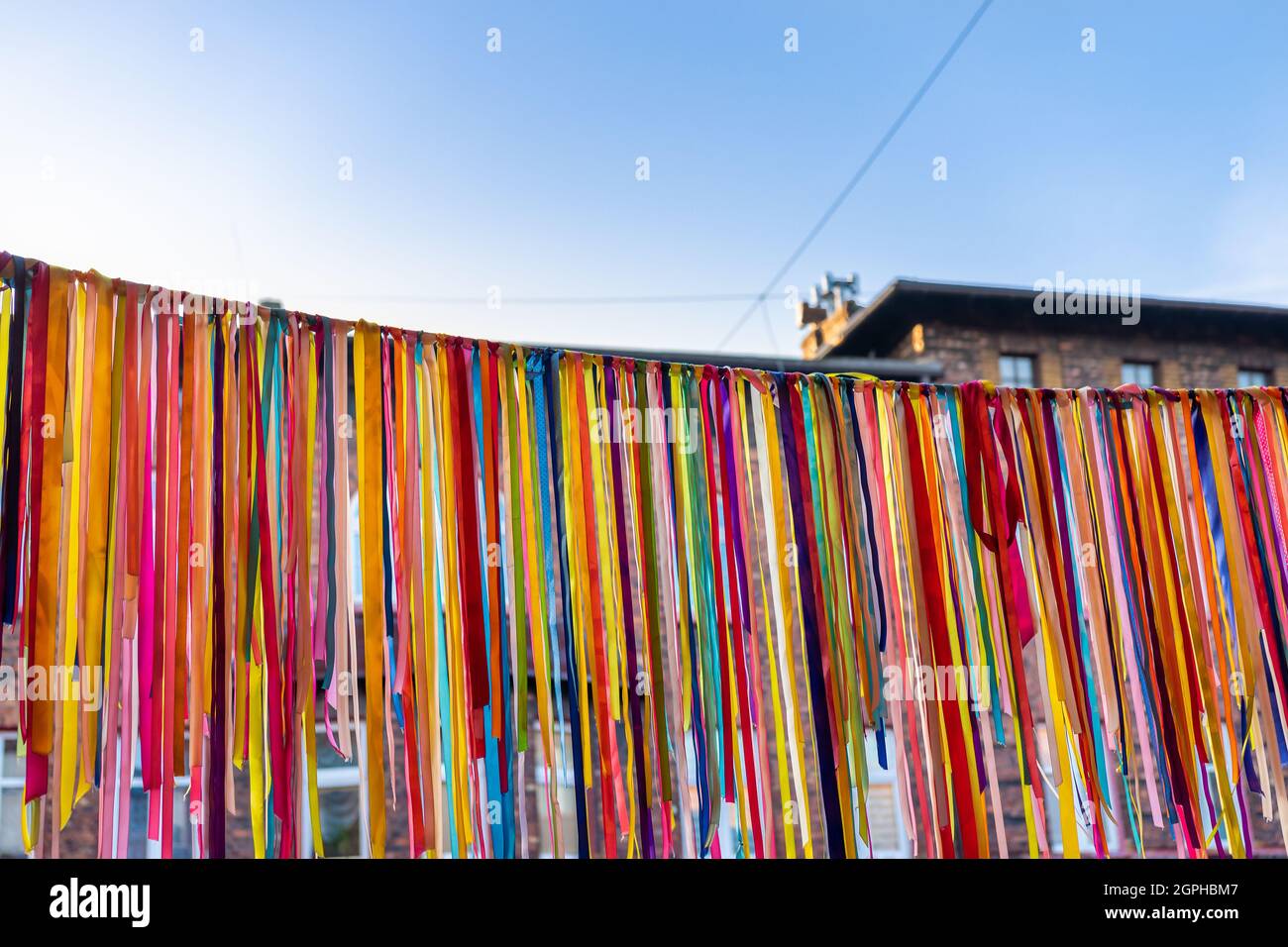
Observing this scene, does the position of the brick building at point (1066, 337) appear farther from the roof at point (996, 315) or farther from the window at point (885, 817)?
the window at point (885, 817)

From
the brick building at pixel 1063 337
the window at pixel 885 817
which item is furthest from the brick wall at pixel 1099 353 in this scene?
the window at pixel 885 817

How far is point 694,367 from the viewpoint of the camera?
2.53m

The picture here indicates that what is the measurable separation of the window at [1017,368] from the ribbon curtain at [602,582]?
11.1 metres

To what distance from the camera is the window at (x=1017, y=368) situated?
44.5ft

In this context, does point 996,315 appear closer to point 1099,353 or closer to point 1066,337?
point 1066,337

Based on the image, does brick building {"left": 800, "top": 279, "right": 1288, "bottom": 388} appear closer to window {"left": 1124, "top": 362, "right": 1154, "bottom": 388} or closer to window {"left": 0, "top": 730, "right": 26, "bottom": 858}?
window {"left": 1124, "top": 362, "right": 1154, "bottom": 388}

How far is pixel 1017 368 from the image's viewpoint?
13.7m

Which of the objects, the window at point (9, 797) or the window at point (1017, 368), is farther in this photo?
the window at point (1017, 368)

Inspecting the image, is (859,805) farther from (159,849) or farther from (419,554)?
(159,849)

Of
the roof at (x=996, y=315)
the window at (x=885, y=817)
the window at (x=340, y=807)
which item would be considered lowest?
the window at (x=885, y=817)

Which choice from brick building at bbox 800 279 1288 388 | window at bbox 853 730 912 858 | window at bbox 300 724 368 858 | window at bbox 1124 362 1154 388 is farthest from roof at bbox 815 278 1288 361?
window at bbox 300 724 368 858

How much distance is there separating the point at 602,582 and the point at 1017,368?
12349mm

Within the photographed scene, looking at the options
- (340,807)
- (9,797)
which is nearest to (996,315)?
(340,807)

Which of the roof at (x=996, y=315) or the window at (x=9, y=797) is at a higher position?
the roof at (x=996, y=315)
